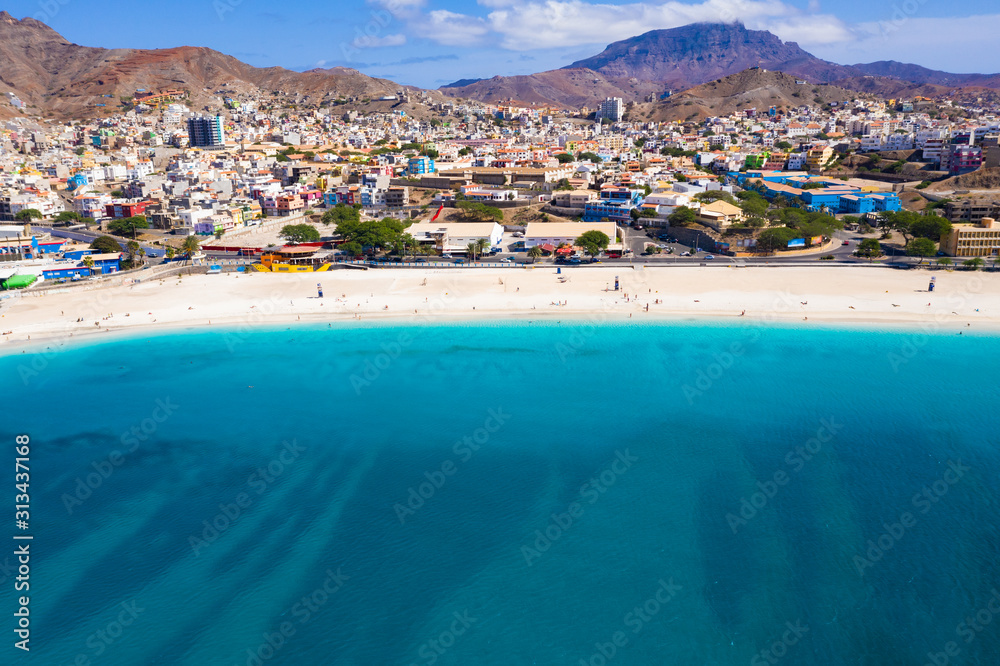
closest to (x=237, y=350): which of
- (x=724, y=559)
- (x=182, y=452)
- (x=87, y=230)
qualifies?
(x=182, y=452)

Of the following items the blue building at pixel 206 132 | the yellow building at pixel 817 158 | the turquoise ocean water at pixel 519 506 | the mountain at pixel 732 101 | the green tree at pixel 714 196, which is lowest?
the turquoise ocean water at pixel 519 506

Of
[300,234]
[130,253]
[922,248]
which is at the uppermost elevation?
[300,234]

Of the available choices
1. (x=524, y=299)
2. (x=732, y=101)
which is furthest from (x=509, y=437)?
(x=732, y=101)

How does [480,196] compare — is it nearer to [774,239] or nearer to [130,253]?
[774,239]

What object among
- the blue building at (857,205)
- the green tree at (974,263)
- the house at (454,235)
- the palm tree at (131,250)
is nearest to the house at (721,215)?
the blue building at (857,205)

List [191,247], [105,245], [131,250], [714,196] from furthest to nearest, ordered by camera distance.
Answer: [714,196]
[105,245]
[131,250]
[191,247]

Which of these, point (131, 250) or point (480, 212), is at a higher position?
point (480, 212)

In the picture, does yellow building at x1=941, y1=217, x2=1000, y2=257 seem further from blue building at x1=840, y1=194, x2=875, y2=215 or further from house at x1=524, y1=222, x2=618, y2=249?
house at x1=524, y1=222, x2=618, y2=249

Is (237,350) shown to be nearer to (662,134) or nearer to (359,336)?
(359,336)

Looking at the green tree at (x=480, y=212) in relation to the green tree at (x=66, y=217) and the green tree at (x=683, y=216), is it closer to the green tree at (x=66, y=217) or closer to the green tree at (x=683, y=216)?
the green tree at (x=683, y=216)
